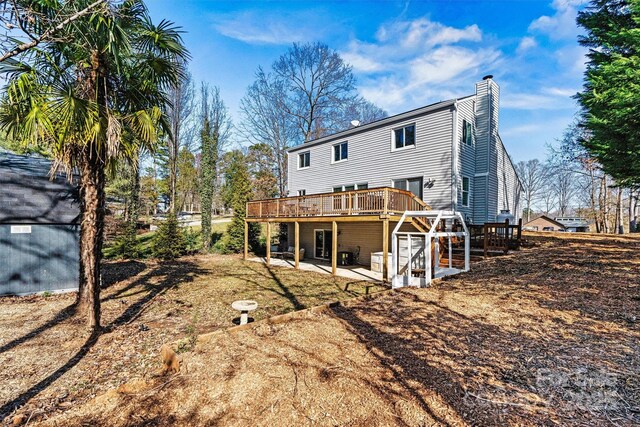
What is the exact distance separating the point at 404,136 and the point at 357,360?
11.6m

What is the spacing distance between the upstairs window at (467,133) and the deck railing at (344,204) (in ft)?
12.4

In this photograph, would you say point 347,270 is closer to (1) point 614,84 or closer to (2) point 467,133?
(2) point 467,133

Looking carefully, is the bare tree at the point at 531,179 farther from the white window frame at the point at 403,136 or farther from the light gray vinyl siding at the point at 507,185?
the white window frame at the point at 403,136

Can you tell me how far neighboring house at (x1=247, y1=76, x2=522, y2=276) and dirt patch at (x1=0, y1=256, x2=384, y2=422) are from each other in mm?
3118

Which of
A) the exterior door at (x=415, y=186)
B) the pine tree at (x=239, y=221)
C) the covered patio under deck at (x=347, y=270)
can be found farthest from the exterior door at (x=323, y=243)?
the exterior door at (x=415, y=186)

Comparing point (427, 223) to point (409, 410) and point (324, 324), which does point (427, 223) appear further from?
point (409, 410)

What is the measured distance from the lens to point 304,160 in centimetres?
1889

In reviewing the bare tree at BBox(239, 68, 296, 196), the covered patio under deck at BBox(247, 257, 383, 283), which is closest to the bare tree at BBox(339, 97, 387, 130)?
the bare tree at BBox(239, 68, 296, 196)

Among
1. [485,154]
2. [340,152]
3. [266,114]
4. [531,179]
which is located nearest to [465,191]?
[485,154]

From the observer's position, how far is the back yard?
3117mm

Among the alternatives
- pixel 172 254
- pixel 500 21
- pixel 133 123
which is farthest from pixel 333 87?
pixel 133 123

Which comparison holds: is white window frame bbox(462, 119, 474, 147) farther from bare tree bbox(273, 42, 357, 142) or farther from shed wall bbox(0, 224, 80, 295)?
bare tree bbox(273, 42, 357, 142)

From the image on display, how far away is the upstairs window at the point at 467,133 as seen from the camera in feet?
42.7

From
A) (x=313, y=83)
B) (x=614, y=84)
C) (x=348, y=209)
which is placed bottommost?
(x=348, y=209)
